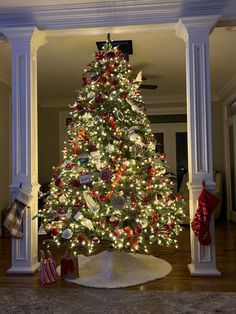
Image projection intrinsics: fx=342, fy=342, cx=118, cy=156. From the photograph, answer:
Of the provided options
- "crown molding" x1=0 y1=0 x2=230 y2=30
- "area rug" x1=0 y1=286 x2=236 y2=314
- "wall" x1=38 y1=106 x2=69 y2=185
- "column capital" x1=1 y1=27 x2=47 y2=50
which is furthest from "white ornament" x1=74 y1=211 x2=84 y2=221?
"wall" x1=38 y1=106 x2=69 y2=185

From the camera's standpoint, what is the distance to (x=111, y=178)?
129 inches

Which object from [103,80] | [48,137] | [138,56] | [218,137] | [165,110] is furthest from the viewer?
[48,137]

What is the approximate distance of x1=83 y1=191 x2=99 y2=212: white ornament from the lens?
3172 mm

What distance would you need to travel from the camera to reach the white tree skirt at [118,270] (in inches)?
119

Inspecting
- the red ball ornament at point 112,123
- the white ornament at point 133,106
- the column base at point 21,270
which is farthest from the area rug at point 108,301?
the white ornament at point 133,106

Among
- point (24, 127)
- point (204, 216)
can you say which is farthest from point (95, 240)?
point (24, 127)

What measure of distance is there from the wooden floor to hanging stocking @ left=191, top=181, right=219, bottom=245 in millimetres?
369

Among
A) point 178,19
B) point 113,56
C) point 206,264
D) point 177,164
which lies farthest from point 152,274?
point 177,164

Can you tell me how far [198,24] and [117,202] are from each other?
192cm

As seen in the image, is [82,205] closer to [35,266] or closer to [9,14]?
[35,266]

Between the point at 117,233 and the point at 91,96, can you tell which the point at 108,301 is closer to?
the point at 117,233

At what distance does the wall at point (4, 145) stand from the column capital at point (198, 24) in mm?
3400

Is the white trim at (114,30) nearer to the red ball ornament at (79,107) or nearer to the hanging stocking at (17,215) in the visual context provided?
the red ball ornament at (79,107)

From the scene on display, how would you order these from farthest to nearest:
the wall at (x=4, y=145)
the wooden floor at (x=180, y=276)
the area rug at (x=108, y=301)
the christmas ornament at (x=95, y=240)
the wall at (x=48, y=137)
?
the wall at (x=48, y=137) → the wall at (x=4, y=145) → the christmas ornament at (x=95, y=240) → the wooden floor at (x=180, y=276) → the area rug at (x=108, y=301)
